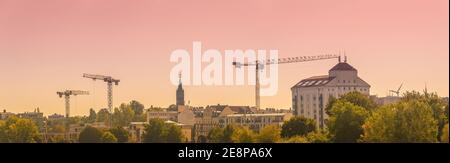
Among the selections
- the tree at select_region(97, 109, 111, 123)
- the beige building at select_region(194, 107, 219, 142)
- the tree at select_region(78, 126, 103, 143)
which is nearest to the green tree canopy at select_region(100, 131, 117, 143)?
the tree at select_region(78, 126, 103, 143)

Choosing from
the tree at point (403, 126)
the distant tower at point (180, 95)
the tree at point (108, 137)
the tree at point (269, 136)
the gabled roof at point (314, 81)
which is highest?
the gabled roof at point (314, 81)

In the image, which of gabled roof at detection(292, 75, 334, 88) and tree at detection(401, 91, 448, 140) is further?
gabled roof at detection(292, 75, 334, 88)

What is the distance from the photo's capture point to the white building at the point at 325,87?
13238 cm

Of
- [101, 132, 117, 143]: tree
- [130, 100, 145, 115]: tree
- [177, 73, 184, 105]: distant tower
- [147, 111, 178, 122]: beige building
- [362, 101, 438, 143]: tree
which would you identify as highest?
[177, 73, 184, 105]: distant tower

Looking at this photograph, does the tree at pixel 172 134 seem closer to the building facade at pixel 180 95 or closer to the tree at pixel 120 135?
the tree at pixel 120 135

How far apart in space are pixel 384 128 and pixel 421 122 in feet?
5.66

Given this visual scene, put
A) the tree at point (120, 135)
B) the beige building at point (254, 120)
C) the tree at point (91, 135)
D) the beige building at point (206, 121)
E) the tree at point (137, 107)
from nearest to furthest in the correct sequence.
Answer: the tree at point (120, 135)
the tree at point (91, 135)
the beige building at point (206, 121)
the beige building at point (254, 120)
the tree at point (137, 107)

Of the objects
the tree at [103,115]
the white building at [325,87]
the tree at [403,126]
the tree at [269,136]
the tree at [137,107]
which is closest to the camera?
the tree at [403,126]

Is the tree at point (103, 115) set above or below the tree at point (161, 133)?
above

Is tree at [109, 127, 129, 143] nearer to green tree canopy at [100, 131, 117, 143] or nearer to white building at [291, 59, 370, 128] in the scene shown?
green tree canopy at [100, 131, 117, 143]

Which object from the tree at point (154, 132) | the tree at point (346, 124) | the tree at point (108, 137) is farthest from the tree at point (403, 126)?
the tree at point (108, 137)

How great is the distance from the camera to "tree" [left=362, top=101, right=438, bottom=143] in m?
42.9

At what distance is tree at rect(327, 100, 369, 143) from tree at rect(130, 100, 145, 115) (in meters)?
91.0

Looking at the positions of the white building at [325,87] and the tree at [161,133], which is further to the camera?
the white building at [325,87]
